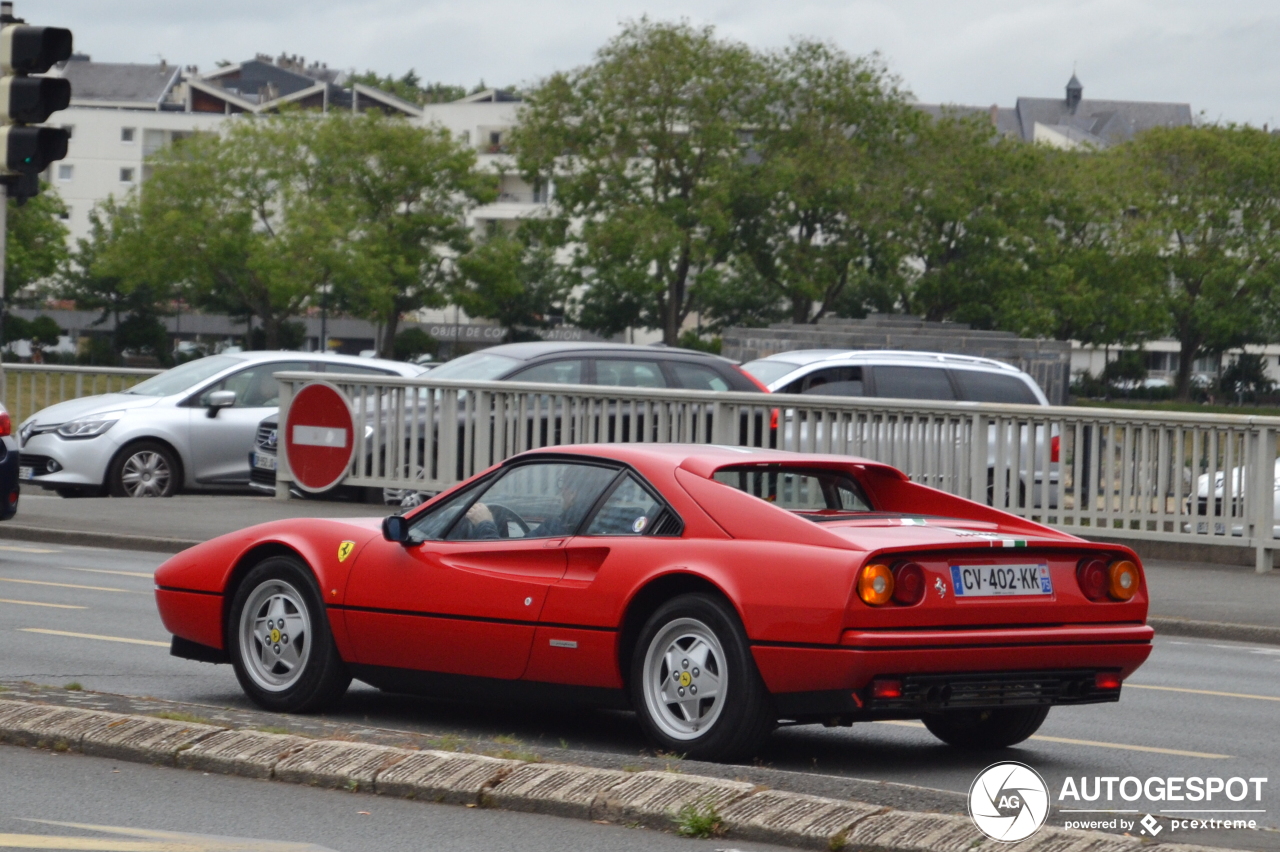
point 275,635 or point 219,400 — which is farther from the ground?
point 219,400

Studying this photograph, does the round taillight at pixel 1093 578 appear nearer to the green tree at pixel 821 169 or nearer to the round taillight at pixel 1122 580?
the round taillight at pixel 1122 580

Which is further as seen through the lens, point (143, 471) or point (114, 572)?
point (143, 471)

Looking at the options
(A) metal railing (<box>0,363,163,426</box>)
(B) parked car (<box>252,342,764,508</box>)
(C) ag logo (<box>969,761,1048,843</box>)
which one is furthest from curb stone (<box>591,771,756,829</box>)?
(A) metal railing (<box>0,363,163,426</box>)

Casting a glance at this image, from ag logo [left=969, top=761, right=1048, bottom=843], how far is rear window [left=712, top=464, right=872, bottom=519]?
131 cm

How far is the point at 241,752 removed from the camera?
652cm

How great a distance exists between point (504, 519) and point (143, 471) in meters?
14.0

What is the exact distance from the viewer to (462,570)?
744 cm

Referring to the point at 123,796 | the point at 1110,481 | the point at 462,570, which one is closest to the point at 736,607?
the point at 462,570

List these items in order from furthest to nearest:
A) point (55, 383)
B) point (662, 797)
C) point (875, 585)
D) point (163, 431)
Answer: point (55, 383), point (163, 431), point (875, 585), point (662, 797)

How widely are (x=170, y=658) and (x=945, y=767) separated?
4.38 metres

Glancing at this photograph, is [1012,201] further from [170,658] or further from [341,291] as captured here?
[170,658]

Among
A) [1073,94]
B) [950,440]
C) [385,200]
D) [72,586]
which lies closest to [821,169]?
[385,200]

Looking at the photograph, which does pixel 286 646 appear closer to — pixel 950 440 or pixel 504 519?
pixel 504 519

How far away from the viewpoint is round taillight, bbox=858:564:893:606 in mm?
6453
